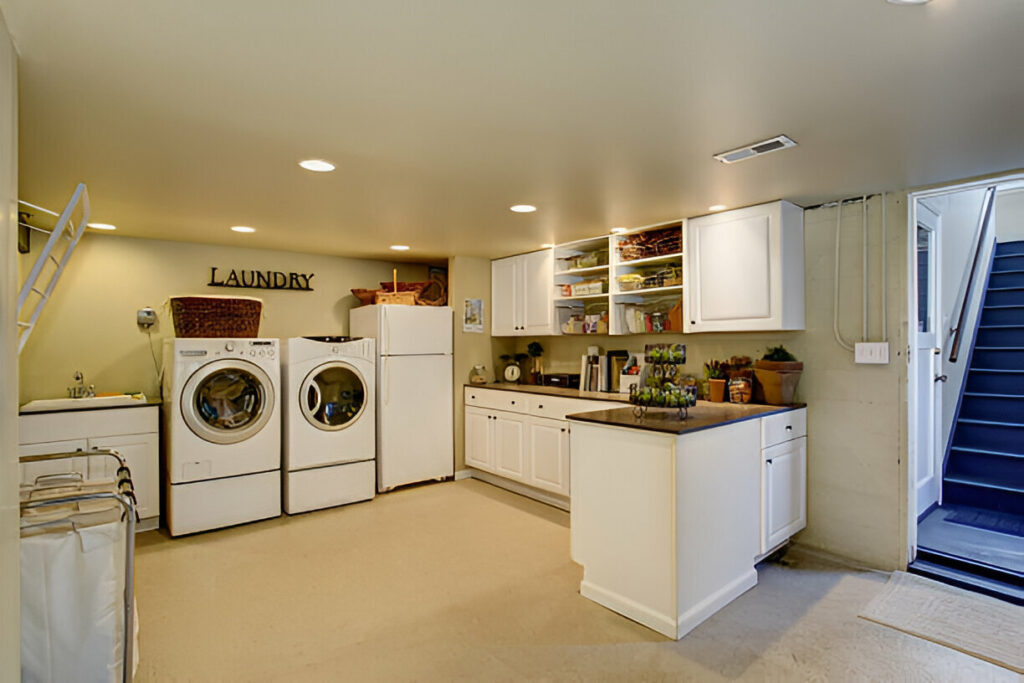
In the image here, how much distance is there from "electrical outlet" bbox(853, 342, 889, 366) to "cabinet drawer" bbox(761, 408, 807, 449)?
451 millimetres

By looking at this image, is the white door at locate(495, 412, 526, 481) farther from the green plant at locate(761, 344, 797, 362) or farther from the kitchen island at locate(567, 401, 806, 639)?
the green plant at locate(761, 344, 797, 362)

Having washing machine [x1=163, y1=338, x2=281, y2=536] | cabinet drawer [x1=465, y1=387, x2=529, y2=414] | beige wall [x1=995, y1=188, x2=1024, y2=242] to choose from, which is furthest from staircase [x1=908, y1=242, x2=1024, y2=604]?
washing machine [x1=163, y1=338, x2=281, y2=536]

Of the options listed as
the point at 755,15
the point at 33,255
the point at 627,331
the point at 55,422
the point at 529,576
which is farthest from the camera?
the point at 627,331

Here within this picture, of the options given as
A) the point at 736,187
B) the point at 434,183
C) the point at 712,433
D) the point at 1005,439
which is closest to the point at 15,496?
the point at 434,183

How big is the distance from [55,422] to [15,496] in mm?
2670

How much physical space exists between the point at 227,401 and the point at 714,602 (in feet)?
11.4

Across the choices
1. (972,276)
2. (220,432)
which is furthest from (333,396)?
(972,276)

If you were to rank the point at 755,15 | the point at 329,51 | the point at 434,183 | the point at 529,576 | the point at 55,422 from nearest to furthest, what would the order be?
the point at 755,15, the point at 329,51, the point at 434,183, the point at 529,576, the point at 55,422

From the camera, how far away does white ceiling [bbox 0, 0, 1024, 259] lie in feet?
4.40

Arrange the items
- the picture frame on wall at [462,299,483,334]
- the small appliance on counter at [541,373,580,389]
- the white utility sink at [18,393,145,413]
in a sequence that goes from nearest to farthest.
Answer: the white utility sink at [18,393,145,413] → the small appliance on counter at [541,373,580,389] → the picture frame on wall at [462,299,483,334]

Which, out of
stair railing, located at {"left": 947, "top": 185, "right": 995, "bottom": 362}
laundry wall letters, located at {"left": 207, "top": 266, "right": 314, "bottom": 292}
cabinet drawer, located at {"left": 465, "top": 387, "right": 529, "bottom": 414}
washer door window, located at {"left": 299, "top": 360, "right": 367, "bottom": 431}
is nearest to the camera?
stair railing, located at {"left": 947, "top": 185, "right": 995, "bottom": 362}

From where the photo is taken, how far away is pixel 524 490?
4.55 m

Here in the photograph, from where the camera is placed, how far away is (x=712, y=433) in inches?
100

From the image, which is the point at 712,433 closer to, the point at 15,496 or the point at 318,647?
the point at 318,647
